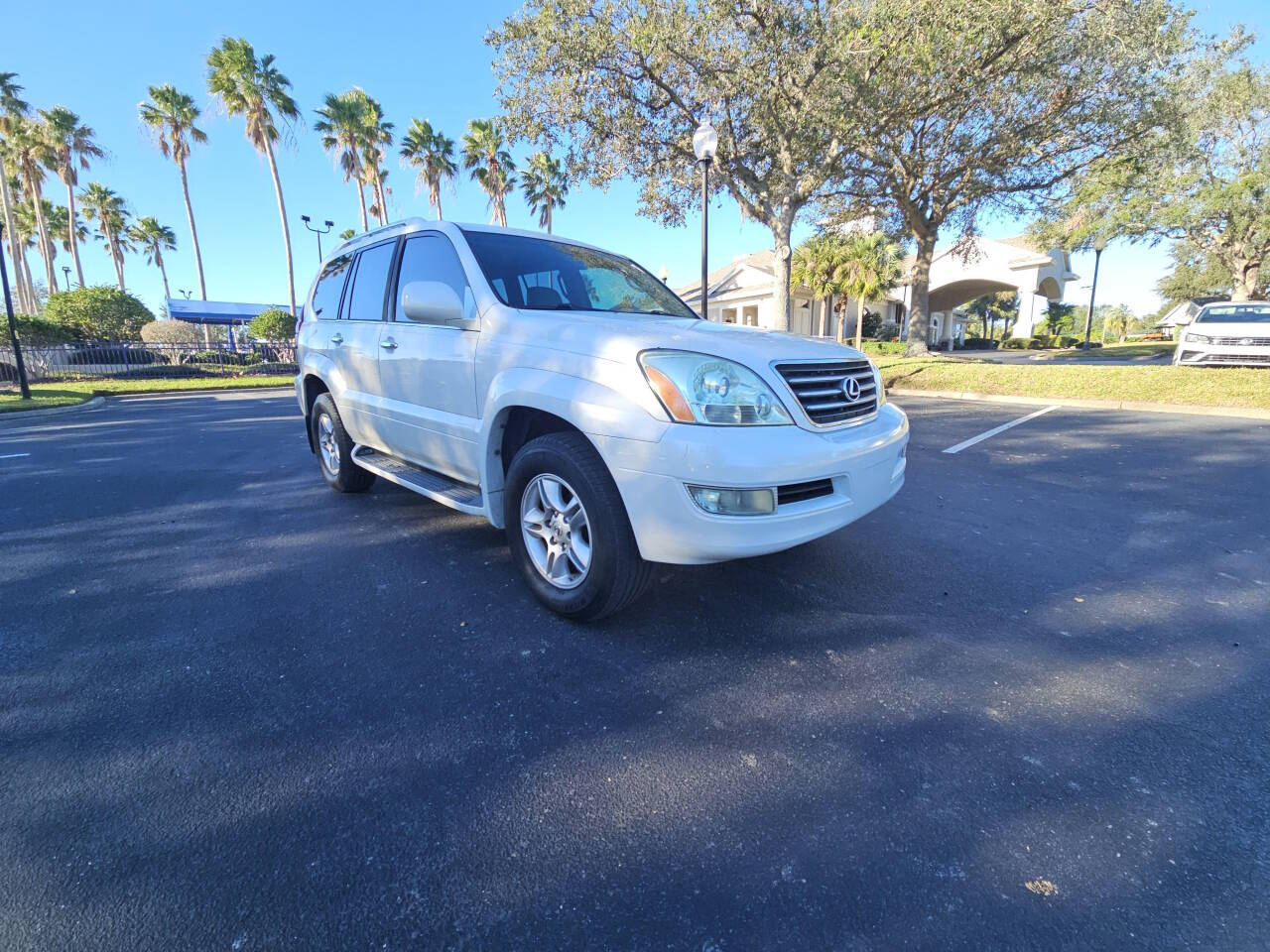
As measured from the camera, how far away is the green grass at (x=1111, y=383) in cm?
959

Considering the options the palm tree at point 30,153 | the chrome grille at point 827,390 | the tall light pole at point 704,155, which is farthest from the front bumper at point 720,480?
the palm tree at point 30,153

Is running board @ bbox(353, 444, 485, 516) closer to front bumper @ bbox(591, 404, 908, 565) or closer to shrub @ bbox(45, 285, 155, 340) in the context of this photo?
front bumper @ bbox(591, 404, 908, 565)

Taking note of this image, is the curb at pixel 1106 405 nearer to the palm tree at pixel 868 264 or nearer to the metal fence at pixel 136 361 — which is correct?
the palm tree at pixel 868 264

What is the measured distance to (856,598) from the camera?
115 inches

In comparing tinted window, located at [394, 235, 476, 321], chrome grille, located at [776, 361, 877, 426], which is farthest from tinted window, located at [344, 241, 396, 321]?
chrome grille, located at [776, 361, 877, 426]

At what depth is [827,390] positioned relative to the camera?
2592 millimetres

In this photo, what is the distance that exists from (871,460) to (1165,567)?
2234 mm

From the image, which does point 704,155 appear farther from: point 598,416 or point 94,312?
point 94,312

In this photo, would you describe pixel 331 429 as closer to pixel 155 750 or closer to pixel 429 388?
pixel 429 388

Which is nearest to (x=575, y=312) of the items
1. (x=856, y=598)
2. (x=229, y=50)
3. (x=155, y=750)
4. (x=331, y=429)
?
(x=856, y=598)

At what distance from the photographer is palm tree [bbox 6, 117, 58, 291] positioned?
28938 millimetres

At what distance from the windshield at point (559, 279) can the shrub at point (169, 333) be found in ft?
→ 101

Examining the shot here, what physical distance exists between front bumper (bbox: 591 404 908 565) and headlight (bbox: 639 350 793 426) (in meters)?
0.06

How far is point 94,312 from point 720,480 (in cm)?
3410
